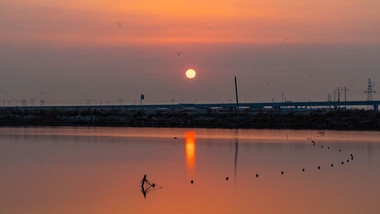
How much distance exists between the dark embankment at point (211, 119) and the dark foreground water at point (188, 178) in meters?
42.7

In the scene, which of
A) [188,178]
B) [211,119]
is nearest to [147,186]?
[188,178]

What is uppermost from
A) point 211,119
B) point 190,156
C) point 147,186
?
point 211,119

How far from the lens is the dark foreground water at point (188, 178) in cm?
2742

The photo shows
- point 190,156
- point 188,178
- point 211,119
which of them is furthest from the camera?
point 211,119

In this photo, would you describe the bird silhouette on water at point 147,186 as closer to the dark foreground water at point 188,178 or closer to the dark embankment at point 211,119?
the dark foreground water at point 188,178

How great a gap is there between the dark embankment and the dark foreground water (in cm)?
4266

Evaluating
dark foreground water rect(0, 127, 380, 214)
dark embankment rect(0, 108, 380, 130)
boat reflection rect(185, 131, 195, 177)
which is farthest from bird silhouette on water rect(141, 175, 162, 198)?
dark embankment rect(0, 108, 380, 130)

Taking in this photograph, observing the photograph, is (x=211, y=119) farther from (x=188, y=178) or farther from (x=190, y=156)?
(x=188, y=178)

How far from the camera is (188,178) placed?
35219 mm

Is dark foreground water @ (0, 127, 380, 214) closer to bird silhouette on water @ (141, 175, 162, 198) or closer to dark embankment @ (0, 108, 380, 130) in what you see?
bird silhouette on water @ (141, 175, 162, 198)

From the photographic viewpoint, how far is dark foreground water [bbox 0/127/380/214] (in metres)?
27.4

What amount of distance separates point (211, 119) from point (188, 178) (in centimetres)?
7845

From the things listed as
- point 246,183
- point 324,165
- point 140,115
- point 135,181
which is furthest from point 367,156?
point 140,115

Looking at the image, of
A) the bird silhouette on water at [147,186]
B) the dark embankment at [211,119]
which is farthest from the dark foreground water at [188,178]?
the dark embankment at [211,119]
